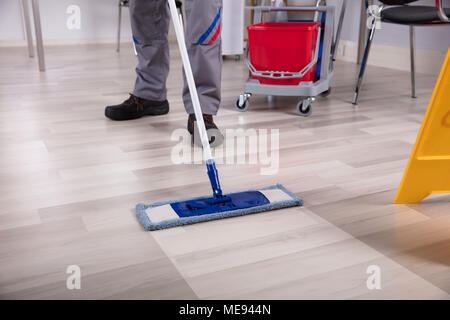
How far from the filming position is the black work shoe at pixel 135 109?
70.4 inches

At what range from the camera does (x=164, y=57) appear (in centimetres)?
180

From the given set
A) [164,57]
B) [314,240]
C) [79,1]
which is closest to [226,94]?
[164,57]

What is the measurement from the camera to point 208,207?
3.31ft

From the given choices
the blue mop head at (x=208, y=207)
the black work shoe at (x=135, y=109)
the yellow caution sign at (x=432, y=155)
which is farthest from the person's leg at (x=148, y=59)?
the yellow caution sign at (x=432, y=155)

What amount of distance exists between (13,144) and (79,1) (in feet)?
10.9

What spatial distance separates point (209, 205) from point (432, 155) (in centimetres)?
51

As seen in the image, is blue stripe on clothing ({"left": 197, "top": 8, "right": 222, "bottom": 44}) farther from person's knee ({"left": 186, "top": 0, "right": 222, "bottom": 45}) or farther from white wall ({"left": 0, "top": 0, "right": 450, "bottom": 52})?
white wall ({"left": 0, "top": 0, "right": 450, "bottom": 52})

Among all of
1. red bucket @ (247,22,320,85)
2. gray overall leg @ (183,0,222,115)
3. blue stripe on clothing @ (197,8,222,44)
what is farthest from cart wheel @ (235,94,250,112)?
blue stripe on clothing @ (197,8,222,44)

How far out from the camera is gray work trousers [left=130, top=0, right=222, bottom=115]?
1.43m

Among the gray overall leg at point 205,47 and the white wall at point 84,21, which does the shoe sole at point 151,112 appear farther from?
the white wall at point 84,21

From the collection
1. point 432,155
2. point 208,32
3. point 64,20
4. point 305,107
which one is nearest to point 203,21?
point 208,32

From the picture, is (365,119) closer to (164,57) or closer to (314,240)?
(164,57)

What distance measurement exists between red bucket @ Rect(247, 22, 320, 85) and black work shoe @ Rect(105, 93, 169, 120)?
0.45 m
